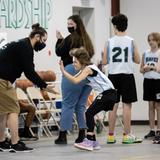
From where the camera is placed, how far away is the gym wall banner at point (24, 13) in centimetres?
1020

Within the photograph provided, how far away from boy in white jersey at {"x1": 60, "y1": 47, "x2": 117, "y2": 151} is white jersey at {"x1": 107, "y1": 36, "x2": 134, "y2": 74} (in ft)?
2.12

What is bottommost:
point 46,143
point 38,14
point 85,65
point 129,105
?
point 46,143

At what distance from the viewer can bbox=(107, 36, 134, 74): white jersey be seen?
7.82 m

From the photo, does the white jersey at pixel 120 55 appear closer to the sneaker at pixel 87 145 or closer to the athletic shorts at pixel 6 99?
the sneaker at pixel 87 145

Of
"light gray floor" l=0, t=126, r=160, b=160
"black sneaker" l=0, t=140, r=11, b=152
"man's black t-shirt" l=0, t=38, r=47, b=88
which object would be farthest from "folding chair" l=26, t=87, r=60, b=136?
"man's black t-shirt" l=0, t=38, r=47, b=88

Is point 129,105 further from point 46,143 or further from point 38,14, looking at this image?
point 38,14

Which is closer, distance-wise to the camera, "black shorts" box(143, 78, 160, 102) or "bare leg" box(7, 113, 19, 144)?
"bare leg" box(7, 113, 19, 144)

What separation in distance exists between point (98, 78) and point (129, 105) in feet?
3.22

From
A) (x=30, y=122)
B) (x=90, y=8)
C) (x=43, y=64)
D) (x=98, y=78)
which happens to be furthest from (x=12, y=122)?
(x=90, y=8)

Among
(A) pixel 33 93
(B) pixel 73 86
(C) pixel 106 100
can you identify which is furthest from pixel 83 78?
(A) pixel 33 93

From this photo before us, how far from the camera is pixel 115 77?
25.7ft

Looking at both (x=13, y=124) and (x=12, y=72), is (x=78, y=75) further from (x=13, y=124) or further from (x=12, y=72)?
(x=13, y=124)

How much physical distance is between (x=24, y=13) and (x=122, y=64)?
10.8 ft

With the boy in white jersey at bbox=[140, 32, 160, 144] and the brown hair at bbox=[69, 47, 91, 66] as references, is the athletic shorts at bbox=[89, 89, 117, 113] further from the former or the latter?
the boy in white jersey at bbox=[140, 32, 160, 144]
